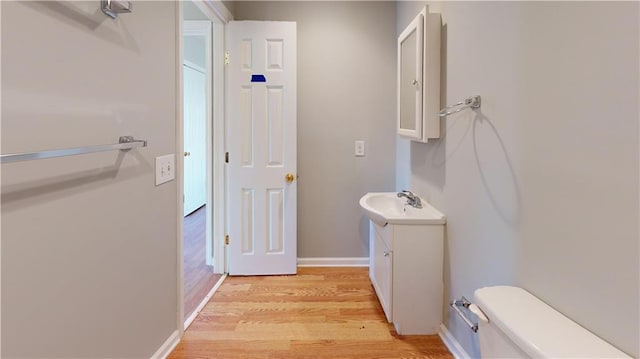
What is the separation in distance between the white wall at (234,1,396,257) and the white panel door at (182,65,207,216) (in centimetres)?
233

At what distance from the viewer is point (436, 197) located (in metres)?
2.12

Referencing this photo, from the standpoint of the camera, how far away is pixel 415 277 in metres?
2.00

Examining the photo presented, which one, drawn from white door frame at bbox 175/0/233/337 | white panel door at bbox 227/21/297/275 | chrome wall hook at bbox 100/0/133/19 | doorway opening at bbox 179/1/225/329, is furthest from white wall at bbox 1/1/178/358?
white panel door at bbox 227/21/297/275

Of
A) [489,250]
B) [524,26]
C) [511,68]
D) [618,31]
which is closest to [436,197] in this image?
[489,250]

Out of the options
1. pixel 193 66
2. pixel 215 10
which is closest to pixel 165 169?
pixel 215 10

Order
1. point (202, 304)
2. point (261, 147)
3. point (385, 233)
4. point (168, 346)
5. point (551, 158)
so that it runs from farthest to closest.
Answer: point (261, 147) → point (202, 304) → point (385, 233) → point (168, 346) → point (551, 158)

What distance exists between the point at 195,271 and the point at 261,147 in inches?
49.0

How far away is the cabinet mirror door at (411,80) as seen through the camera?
2043 mm

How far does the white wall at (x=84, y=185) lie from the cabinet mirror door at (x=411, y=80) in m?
1.36

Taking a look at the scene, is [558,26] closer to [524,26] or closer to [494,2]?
[524,26]

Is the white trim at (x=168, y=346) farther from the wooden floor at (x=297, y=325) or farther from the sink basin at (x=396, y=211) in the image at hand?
the sink basin at (x=396, y=211)

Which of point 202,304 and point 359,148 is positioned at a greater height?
point 359,148

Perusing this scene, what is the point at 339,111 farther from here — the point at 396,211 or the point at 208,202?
the point at 208,202

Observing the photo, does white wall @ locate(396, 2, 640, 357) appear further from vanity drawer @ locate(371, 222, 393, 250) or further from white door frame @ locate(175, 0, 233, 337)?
white door frame @ locate(175, 0, 233, 337)
